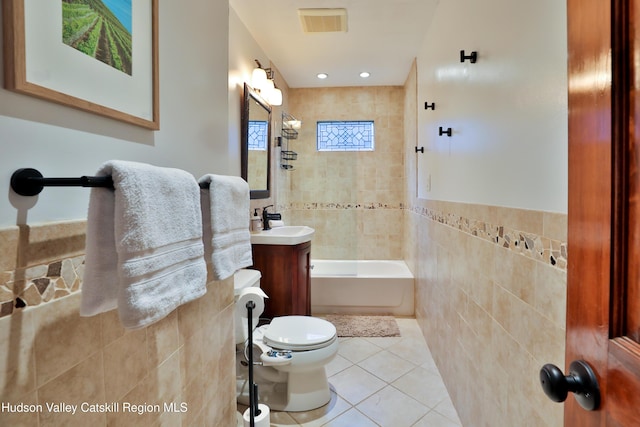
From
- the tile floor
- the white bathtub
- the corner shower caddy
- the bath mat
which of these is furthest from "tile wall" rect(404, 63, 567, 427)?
the corner shower caddy

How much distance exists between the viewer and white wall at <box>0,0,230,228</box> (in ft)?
1.75

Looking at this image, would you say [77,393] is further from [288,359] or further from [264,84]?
[264,84]

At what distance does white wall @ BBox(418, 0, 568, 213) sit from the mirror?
147cm

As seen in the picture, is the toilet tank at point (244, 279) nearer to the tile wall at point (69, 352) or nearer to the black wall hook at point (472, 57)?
the tile wall at point (69, 352)

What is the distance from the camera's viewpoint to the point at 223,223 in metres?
0.97

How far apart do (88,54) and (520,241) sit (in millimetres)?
1327

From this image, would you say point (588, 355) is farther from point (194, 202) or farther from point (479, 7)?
point (479, 7)

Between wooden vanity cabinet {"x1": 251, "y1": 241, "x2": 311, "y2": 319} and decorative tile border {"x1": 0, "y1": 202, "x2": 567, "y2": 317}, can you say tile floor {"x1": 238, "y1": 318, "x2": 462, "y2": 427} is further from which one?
decorative tile border {"x1": 0, "y1": 202, "x2": 567, "y2": 317}

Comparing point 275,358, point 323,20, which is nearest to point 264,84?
point 323,20


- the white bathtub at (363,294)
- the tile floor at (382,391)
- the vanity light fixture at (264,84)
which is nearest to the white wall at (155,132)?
the vanity light fixture at (264,84)

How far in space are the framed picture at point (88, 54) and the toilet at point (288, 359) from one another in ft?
3.70

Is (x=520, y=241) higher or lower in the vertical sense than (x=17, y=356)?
higher

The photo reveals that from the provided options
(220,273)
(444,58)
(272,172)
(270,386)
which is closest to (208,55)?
(220,273)

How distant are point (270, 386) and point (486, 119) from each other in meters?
1.93
